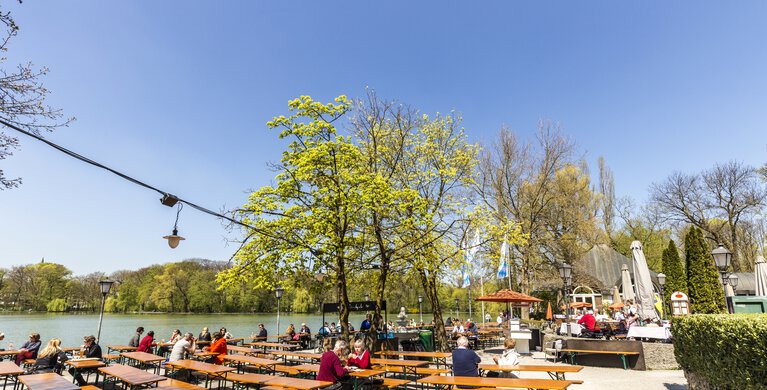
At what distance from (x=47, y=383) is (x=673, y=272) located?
97.2ft

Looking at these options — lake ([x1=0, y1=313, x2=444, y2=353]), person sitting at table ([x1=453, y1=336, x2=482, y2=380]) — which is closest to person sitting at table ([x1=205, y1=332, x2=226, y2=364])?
person sitting at table ([x1=453, y1=336, x2=482, y2=380])

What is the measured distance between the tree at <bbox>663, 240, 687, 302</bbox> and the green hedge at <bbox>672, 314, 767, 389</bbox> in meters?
20.4

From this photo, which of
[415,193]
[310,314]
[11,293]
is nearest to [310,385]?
[415,193]

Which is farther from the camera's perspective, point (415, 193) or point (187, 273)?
point (187, 273)

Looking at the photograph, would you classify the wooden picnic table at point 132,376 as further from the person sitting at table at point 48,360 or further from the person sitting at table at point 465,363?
the person sitting at table at point 465,363

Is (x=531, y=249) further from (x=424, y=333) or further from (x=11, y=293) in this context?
(x=11, y=293)

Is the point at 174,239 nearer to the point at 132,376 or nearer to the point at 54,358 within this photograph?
the point at 132,376

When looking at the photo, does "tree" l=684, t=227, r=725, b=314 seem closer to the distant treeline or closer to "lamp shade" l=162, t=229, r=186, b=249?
"lamp shade" l=162, t=229, r=186, b=249

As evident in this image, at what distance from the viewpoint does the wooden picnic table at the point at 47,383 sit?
6180 mm

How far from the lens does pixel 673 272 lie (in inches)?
1009

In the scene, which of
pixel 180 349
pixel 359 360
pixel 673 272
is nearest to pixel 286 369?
pixel 359 360

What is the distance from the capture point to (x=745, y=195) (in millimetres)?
34906

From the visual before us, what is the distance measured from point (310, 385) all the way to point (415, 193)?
7959 mm

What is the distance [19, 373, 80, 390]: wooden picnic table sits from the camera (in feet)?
20.3
